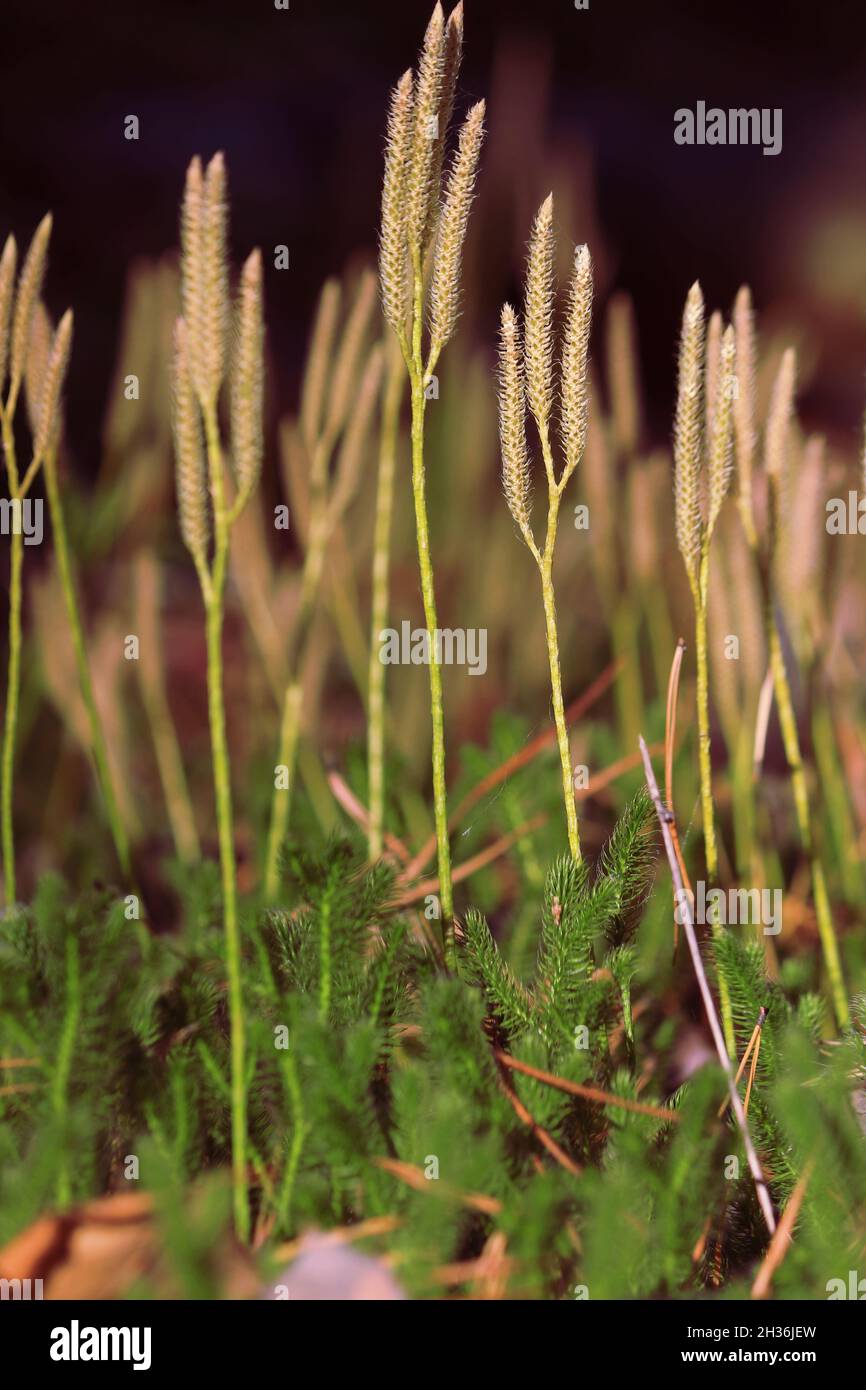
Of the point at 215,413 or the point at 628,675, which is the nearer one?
the point at 215,413

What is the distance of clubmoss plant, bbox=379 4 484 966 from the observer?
1.65ft

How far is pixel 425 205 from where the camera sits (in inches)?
20.9

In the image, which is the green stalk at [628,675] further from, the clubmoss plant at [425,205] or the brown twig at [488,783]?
the clubmoss plant at [425,205]

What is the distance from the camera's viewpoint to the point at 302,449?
994 millimetres

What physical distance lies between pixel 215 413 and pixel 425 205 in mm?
148

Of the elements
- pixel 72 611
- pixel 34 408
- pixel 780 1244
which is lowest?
pixel 780 1244

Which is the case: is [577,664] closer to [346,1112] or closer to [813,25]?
[813,25]

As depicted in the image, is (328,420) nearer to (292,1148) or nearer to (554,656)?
(554,656)

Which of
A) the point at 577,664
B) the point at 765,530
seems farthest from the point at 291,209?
the point at 765,530

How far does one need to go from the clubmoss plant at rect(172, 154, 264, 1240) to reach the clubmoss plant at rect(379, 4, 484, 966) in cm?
7

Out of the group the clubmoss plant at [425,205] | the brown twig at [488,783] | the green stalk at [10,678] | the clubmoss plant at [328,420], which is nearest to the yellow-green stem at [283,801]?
the clubmoss plant at [328,420]

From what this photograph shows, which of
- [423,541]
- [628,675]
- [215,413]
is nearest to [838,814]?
[628,675]

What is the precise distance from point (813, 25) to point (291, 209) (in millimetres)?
1064

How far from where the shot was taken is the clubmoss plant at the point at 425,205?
1.65ft
